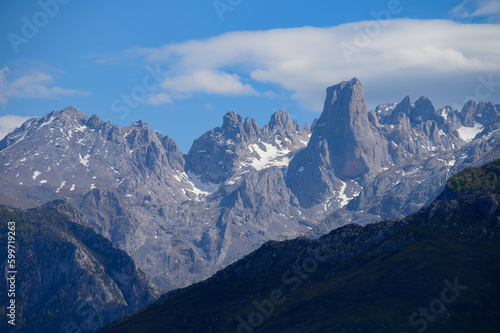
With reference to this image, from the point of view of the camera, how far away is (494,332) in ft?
614

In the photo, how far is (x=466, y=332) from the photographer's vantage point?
635 feet

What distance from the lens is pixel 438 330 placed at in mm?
197875

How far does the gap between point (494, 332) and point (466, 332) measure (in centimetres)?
907

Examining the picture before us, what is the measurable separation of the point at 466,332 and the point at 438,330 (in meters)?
8.50

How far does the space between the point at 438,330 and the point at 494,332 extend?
17.4m
